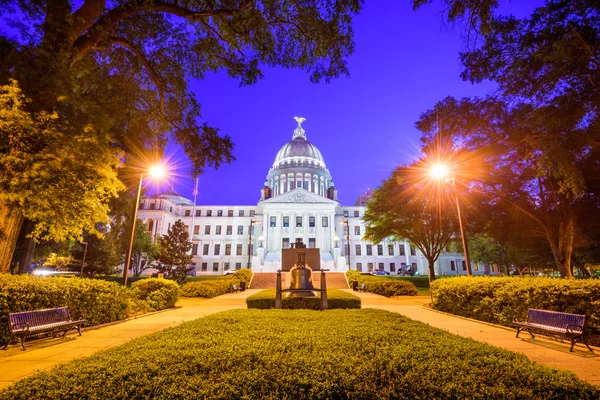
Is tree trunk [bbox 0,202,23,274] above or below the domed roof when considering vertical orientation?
below

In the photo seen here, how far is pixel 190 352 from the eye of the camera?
3791 mm

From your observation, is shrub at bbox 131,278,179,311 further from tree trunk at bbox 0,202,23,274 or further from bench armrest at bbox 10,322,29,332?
bench armrest at bbox 10,322,29,332

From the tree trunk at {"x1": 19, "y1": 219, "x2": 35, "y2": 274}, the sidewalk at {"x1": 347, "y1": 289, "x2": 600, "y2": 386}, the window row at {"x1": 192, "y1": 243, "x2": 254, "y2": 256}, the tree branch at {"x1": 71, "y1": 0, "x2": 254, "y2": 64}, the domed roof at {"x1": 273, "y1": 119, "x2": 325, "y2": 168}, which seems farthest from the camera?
the domed roof at {"x1": 273, "y1": 119, "x2": 325, "y2": 168}

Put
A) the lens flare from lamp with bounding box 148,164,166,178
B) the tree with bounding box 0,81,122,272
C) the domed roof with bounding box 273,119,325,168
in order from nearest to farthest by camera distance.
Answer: the tree with bounding box 0,81,122,272
the lens flare from lamp with bounding box 148,164,166,178
the domed roof with bounding box 273,119,325,168

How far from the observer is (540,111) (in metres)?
14.1

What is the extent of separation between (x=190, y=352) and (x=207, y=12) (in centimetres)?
989

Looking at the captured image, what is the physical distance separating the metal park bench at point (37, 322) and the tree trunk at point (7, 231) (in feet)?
8.23

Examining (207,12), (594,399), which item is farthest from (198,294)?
(594,399)

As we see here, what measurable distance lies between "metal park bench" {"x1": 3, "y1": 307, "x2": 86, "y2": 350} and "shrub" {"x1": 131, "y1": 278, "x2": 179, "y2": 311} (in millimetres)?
5190

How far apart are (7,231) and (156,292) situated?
262 inches

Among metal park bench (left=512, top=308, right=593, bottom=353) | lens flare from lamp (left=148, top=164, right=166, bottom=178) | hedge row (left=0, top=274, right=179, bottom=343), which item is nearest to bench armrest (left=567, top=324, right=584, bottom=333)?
metal park bench (left=512, top=308, right=593, bottom=353)

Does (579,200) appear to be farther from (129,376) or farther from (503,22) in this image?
(129,376)

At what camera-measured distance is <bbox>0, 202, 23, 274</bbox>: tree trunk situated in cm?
865

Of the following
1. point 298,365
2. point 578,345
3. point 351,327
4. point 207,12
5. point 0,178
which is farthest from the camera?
point 207,12
